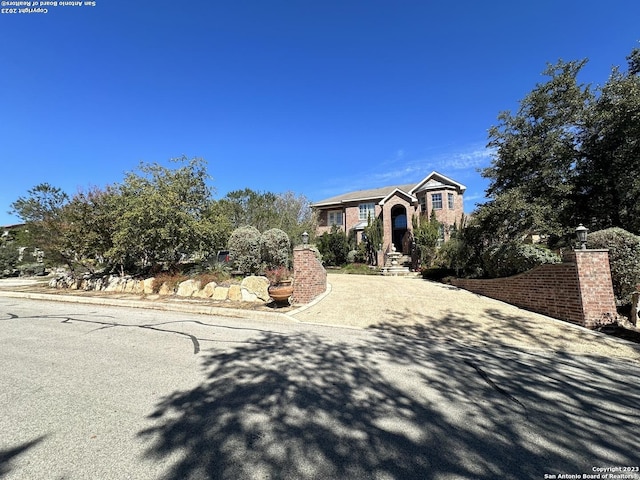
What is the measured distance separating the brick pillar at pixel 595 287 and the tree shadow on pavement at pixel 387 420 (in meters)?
2.61

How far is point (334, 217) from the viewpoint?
28.5 meters

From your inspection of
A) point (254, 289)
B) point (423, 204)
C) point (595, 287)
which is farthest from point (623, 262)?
point (423, 204)

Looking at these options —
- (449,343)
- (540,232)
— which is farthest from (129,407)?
(540,232)

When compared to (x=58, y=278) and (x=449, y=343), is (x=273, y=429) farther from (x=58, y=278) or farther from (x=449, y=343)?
(x=58, y=278)

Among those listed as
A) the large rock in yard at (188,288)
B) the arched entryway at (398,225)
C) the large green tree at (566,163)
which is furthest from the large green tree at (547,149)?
the arched entryway at (398,225)

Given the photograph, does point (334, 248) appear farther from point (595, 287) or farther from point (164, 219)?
point (595, 287)

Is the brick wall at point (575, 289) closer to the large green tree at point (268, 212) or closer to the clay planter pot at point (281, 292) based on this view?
the clay planter pot at point (281, 292)

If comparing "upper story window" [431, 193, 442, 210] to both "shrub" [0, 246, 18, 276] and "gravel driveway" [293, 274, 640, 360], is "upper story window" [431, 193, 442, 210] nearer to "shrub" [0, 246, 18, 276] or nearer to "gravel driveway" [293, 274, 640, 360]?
"gravel driveway" [293, 274, 640, 360]

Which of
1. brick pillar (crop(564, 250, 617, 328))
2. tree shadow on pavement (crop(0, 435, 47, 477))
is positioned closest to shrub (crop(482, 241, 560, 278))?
brick pillar (crop(564, 250, 617, 328))

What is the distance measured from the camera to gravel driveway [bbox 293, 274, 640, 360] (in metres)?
5.81

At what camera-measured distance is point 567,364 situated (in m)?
4.79

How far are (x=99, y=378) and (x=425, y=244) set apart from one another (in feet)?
58.6

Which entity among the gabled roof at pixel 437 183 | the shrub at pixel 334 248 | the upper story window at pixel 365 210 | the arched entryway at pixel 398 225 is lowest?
the shrub at pixel 334 248

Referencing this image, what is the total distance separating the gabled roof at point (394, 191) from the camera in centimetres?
2350
